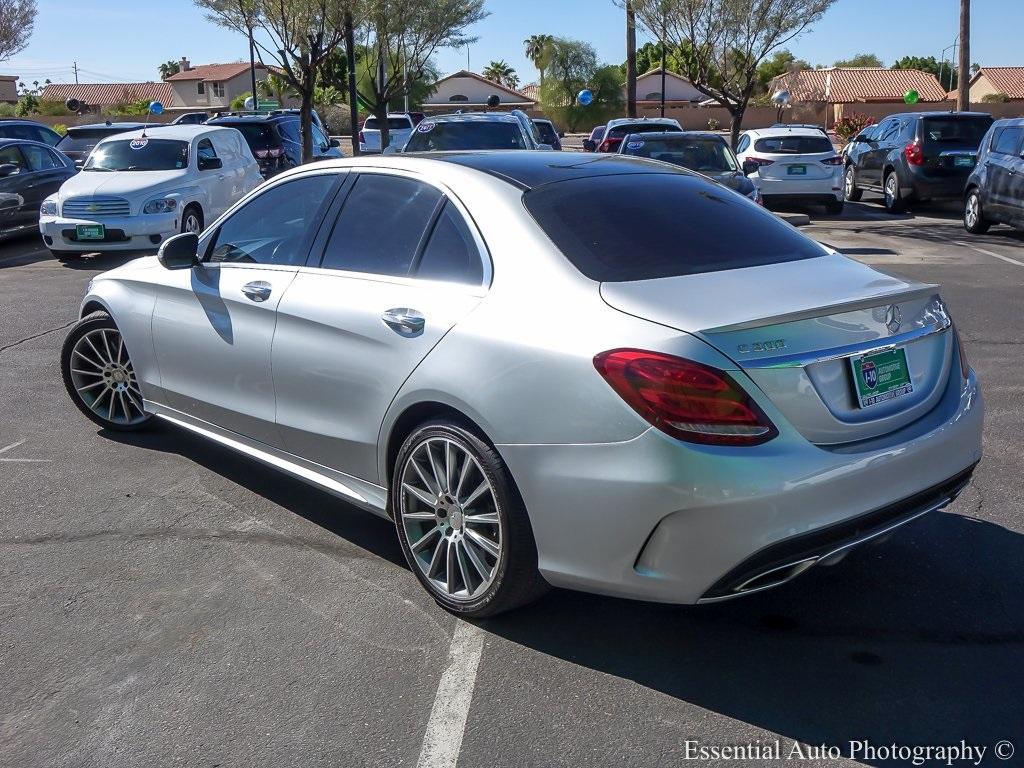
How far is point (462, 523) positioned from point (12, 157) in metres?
13.9

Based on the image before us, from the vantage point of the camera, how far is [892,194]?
19094 millimetres

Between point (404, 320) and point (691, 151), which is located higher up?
point (691, 151)

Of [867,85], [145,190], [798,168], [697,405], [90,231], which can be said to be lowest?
[697,405]

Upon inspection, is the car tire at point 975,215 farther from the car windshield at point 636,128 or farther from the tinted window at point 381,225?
the tinted window at point 381,225

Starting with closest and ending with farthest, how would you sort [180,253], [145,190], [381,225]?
[381,225] → [180,253] → [145,190]

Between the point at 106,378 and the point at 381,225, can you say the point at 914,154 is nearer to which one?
the point at 106,378

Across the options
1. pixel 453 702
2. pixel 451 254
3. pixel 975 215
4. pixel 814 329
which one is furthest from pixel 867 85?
pixel 453 702

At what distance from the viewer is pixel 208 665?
364 centimetres

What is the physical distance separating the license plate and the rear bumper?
11.0 metres

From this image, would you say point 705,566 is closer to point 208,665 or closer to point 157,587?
point 208,665

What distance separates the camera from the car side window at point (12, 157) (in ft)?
49.5

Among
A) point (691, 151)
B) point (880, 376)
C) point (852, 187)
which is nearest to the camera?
point (880, 376)

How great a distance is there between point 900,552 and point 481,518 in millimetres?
1862

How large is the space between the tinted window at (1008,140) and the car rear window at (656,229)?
37.2 ft
